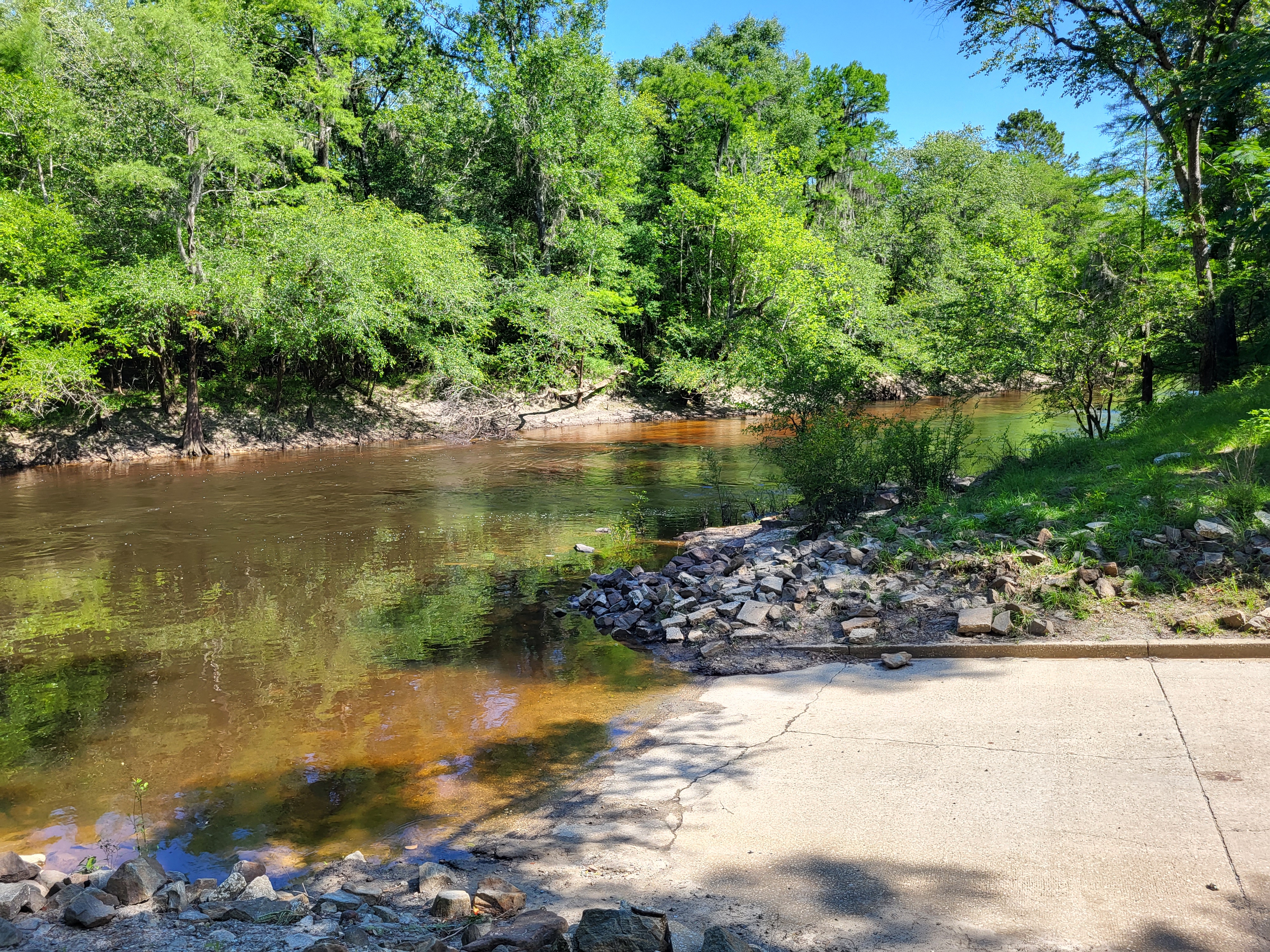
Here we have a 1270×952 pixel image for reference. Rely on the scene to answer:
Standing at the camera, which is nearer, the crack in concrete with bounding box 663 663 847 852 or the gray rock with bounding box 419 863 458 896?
the gray rock with bounding box 419 863 458 896

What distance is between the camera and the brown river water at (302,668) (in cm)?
540

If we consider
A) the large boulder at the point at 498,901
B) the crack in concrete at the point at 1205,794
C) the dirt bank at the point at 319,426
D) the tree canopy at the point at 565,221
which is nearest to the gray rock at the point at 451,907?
the large boulder at the point at 498,901

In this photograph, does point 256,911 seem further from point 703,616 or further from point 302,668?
point 703,616

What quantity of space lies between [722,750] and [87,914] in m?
3.70

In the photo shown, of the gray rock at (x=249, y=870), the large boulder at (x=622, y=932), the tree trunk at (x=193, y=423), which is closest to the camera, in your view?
the large boulder at (x=622, y=932)

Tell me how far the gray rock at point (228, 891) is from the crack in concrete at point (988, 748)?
358 cm

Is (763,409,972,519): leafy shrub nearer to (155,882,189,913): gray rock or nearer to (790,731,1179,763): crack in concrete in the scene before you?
(790,731,1179,763): crack in concrete

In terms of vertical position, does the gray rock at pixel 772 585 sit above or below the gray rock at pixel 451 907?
above

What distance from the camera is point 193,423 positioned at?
25547 millimetres

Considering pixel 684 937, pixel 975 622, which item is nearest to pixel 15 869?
pixel 684 937

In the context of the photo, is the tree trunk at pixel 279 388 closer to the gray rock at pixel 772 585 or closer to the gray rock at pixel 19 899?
the gray rock at pixel 772 585

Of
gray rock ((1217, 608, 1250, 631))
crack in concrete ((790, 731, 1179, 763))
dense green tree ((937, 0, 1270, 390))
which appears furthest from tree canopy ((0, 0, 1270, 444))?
crack in concrete ((790, 731, 1179, 763))

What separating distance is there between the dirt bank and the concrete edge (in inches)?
967

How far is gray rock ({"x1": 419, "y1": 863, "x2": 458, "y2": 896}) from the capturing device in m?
4.04
